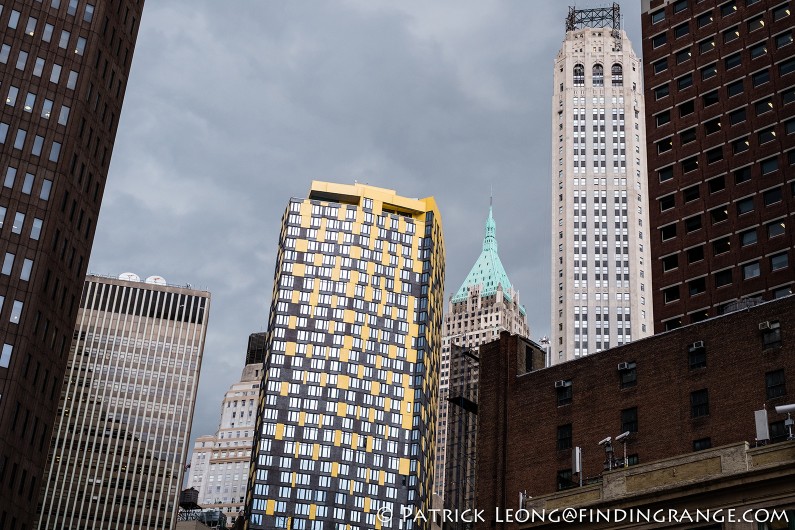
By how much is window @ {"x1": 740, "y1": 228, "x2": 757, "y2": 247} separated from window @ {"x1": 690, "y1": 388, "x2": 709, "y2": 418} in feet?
99.4

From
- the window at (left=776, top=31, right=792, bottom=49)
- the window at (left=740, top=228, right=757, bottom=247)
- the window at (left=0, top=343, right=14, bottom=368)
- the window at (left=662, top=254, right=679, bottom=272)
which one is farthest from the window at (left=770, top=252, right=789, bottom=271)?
the window at (left=0, top=343, right=14, bottom=368)

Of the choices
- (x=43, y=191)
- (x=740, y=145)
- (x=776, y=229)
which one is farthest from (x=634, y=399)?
(x=43, y=191)

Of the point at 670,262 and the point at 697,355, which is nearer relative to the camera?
the point at 697,355

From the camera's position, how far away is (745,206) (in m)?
105

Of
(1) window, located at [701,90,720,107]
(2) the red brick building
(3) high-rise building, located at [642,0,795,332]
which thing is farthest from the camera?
(1) window, located at [701,90,720,107]

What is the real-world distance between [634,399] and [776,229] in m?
30.3

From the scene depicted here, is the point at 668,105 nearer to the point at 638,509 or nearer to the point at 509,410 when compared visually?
the point at 509,410

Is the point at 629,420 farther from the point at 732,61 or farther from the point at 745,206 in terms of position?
the point at 732,61

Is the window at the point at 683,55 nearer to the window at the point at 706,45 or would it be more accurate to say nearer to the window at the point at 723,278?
the window at the point at 706,45

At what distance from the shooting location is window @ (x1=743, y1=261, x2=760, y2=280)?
10082 cm

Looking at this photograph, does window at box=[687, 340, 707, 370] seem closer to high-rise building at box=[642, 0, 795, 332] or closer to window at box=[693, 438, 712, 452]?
window at box=[693, 438, 712, 452]

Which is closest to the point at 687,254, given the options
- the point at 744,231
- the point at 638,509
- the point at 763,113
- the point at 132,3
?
the point at 744,231

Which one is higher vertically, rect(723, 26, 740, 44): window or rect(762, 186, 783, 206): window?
rect(723, 26, 740, 44): window

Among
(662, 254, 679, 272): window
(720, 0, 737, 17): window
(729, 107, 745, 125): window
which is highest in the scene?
(720, 0, 737, 17): window
